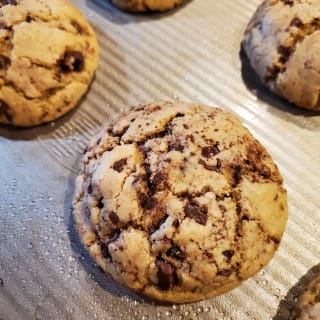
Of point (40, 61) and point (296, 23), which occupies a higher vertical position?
point (296, 23)

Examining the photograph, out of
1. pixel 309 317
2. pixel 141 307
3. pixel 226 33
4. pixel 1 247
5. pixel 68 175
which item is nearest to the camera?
pixel 309 317

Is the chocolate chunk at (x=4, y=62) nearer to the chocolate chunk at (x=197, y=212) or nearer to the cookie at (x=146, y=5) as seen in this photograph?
the cookie at (x=146, y=5)

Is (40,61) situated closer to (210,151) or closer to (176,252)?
(210,151)

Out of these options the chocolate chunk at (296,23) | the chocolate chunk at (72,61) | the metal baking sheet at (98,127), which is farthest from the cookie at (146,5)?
the chocolate chunk at (296,23)

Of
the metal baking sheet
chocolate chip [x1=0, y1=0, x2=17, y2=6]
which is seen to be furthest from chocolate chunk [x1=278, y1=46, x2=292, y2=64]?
chocolate chip [x1=0, y1=0, x2=17, y2=6]

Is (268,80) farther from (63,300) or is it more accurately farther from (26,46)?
(63,300)

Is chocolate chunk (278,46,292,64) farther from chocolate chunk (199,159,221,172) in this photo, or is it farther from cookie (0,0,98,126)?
cookie (0,0,98,126)

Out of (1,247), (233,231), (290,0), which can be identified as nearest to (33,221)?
(1,247)

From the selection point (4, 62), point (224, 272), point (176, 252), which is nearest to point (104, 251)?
point (176, 252)
